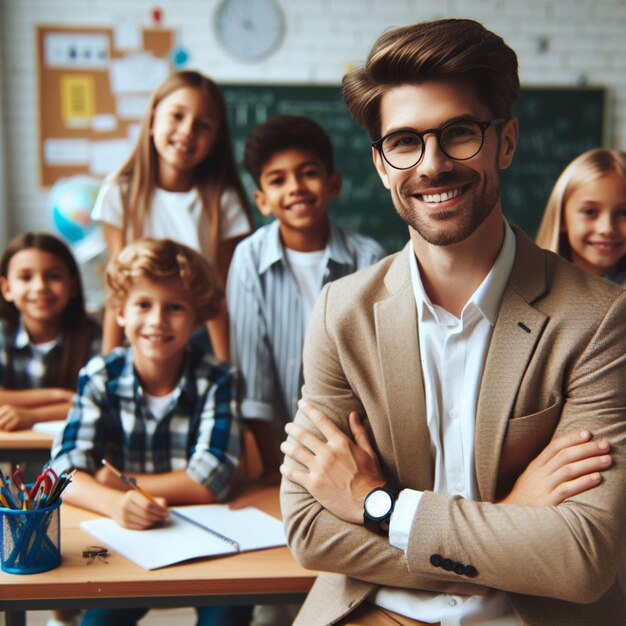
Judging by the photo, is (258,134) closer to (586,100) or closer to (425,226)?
(425,226)

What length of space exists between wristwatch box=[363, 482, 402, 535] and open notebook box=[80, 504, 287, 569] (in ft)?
1.26

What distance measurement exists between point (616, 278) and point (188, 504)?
1438 mm

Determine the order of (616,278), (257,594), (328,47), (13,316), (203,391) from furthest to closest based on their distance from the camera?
(328,47)
(13,316)
(616,278)
(203,391)
(257,594)

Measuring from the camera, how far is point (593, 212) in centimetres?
228

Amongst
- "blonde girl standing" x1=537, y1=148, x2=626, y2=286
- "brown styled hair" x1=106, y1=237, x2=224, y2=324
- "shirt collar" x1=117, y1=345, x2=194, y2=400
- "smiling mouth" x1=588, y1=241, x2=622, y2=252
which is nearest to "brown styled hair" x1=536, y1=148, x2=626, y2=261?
"blonde girl standing" x1=537, y1=148, x2=626, y2=286

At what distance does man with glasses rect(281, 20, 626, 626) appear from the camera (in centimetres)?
127

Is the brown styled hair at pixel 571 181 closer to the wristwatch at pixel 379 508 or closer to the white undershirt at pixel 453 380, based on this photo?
the white undershirt at pixel 453 380

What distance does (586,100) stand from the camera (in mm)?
5508

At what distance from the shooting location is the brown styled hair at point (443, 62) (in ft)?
4.30

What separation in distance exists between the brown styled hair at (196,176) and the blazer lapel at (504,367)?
162cm

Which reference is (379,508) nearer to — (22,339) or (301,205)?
(301,205)

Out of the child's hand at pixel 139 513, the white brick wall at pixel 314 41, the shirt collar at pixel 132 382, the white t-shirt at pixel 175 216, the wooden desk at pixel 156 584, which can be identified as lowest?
the wooden desk at pixel 156 584

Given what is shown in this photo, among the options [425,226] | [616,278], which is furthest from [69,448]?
[616,278]

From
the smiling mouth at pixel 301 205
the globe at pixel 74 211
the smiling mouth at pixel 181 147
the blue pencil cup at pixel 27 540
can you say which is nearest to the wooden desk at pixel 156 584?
the blue pencil cup at pixel 27 540
